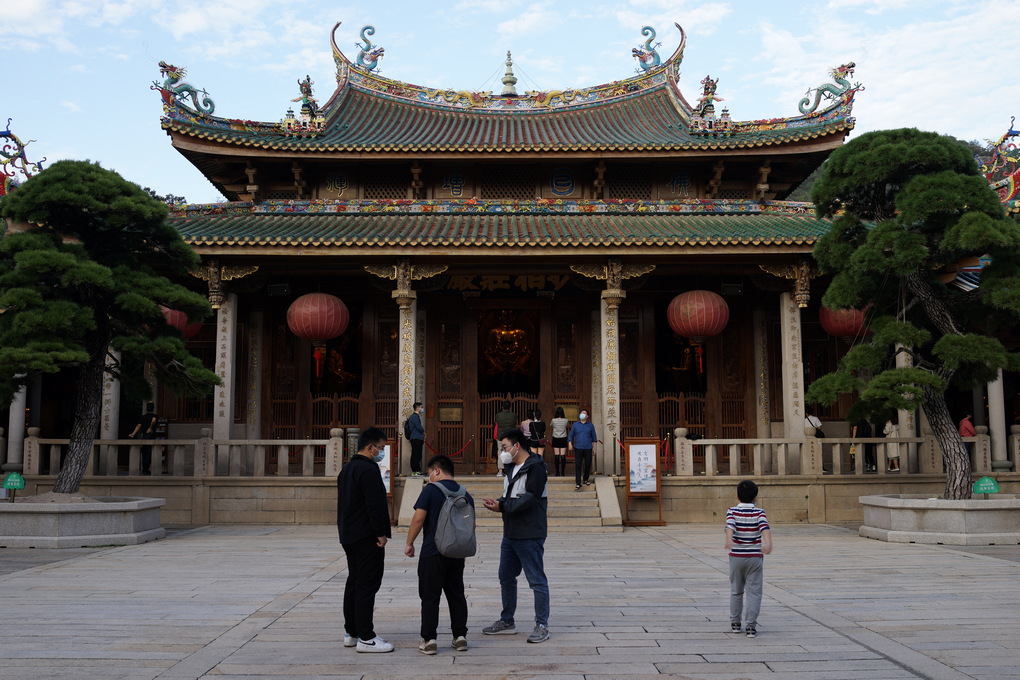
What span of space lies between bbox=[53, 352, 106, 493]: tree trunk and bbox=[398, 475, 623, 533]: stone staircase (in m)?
4.43

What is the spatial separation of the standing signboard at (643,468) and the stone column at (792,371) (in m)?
2.63

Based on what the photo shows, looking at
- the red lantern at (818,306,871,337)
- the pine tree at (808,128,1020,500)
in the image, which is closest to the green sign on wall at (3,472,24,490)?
the pine tree at (808,128,1020,500)

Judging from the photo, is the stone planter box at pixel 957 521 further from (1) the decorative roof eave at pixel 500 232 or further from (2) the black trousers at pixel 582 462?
(1) the decorative roof eave at pixel 500 232

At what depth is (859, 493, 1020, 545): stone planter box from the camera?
1065 centimetres

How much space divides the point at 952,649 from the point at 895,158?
24.8 ft

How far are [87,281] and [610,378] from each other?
8.14 metres

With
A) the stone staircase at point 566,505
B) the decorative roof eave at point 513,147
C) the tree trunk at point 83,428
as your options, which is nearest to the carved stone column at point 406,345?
the stone staircase at point 566,505

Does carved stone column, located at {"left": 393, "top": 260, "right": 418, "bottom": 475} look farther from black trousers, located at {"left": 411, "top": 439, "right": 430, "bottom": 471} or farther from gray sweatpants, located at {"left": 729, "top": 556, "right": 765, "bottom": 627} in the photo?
gray sweatpants, located at {"left": 729, "top": 556, "right": 765, "bottom": 627}

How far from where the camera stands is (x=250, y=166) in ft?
54.9

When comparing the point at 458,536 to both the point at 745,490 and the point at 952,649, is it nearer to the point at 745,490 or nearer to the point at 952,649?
the point at 745,490

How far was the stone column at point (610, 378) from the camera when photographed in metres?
14.2

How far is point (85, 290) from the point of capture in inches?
439

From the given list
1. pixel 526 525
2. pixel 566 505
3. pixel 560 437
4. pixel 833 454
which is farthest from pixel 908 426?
pixel 526 525

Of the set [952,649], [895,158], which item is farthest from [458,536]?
[895,158]
